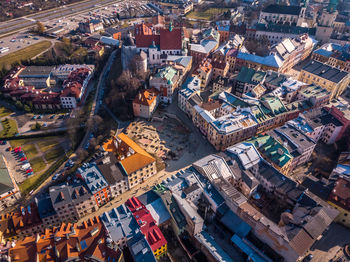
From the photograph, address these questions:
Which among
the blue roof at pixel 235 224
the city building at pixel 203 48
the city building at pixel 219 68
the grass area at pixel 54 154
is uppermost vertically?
the city building at pixel 203 48

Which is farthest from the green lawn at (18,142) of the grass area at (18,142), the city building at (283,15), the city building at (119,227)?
the city building at (283,15)

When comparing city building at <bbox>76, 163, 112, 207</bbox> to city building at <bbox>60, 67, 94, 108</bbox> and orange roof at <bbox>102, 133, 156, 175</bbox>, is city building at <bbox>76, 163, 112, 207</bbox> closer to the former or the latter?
orange roof at <bbox>102, 133, 156, 175</bbox>

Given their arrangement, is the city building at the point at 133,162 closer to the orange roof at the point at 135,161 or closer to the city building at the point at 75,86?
the orange roof at the point at 135,161

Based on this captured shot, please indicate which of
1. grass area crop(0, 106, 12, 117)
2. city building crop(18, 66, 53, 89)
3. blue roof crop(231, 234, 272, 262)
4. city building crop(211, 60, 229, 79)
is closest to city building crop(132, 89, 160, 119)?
city building crop(211, 60, 229, 79)

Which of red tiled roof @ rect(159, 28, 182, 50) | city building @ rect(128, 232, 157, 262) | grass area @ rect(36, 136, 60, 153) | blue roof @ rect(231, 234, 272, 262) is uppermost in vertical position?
red tiled roof @ rect(159, 28, 182, 50)

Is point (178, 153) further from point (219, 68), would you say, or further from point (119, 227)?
point (219, 68)
